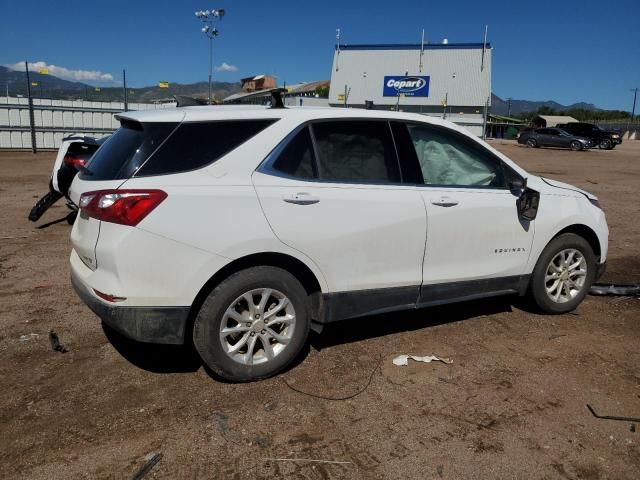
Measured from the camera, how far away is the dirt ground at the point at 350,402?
9.21ft

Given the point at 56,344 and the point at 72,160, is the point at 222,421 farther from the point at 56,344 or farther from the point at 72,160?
the point at 72,160

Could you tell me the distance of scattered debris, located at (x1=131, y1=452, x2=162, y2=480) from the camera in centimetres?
267

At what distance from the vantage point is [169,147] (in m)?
3.31

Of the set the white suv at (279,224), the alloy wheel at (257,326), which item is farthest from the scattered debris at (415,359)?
the alloy wheel at (257,326)

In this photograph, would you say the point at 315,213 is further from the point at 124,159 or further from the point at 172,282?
the point at 124,159

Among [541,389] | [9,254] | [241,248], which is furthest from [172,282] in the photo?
[9,254]

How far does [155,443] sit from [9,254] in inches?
183

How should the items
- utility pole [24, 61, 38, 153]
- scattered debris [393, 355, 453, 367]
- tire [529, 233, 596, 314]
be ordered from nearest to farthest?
1. scattered debris [393, 355, 453, 367]
2. tire [529, 233, 596, 314]
3. utility pole [24, 61, 38, 153]

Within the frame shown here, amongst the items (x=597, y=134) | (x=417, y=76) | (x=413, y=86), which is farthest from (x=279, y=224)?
(x=417, y=76)

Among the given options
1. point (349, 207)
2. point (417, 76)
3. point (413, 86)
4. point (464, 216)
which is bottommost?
point (464, 216)

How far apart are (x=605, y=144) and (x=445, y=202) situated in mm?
39597

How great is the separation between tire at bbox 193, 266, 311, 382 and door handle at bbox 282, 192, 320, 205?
450 millimetres

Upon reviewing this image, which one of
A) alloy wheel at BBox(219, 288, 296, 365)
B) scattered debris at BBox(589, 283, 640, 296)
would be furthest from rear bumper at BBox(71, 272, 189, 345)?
scattered debris at BBox(589, 283, 640, 296)

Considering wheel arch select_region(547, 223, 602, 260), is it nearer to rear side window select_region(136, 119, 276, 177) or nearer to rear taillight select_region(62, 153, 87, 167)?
rear side window select_region(136, 119, 276, 177)
